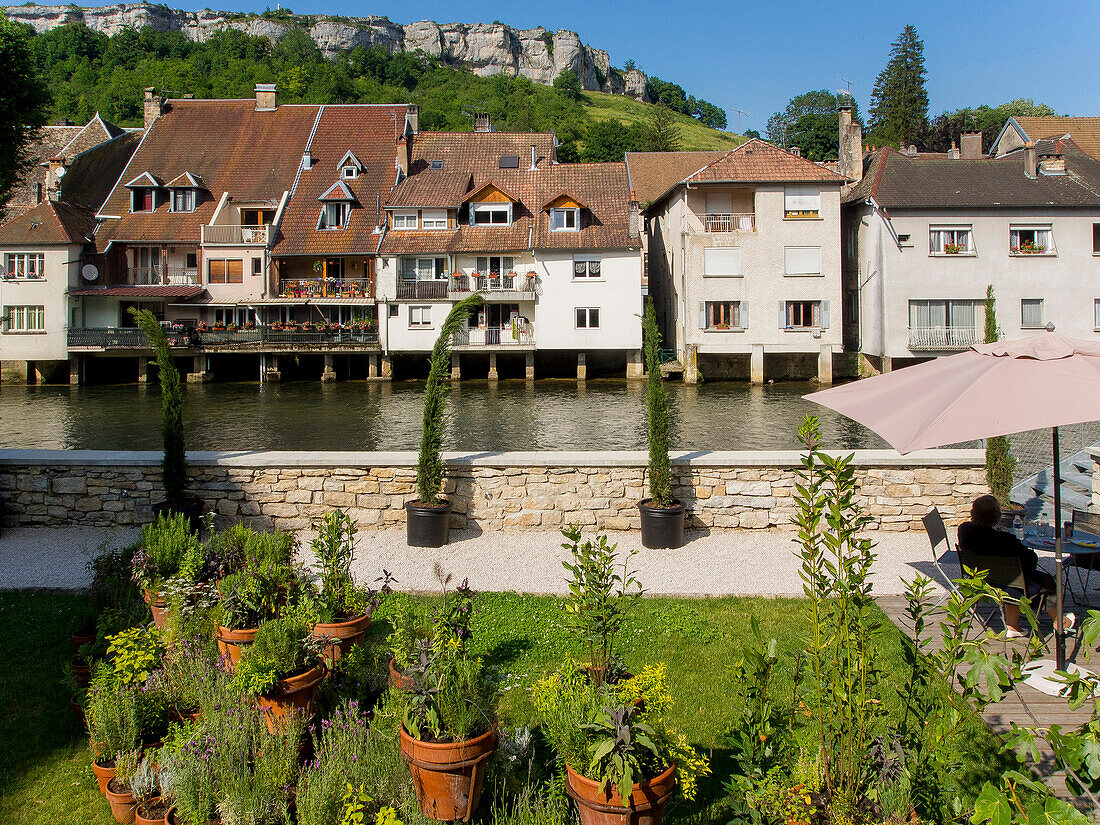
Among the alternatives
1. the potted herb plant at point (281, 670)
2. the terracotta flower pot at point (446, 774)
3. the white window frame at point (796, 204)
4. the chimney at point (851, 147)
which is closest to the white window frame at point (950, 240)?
the white window frame at point (796, 204)

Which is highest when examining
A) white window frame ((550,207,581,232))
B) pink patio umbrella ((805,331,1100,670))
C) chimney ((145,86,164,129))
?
chimney ((145,86,164,129))

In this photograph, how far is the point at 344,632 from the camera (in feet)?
20.2

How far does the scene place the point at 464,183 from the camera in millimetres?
44688

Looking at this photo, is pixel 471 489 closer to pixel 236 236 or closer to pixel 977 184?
pixel 977 184

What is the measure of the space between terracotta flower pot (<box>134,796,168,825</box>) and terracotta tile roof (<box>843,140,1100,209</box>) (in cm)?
4051

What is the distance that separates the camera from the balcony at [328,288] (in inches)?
1718

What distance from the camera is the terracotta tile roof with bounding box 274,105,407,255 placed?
145 ft

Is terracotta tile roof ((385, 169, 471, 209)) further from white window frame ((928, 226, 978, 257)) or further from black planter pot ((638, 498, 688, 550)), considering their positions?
black planter pot ((638, 498, 688, 550))

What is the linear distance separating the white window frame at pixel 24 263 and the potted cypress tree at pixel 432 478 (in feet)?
133

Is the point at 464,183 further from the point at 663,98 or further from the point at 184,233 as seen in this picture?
the point at 663,98

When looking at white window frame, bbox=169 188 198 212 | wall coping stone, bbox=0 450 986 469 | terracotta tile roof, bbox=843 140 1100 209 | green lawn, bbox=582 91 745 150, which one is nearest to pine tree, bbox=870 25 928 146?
green lawn, bbox=582 91 745 150

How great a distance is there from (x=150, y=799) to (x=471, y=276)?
39.1 meters

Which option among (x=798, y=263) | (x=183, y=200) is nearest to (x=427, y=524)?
(x=798, y=263)

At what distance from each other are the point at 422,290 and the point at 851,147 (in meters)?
25.0
